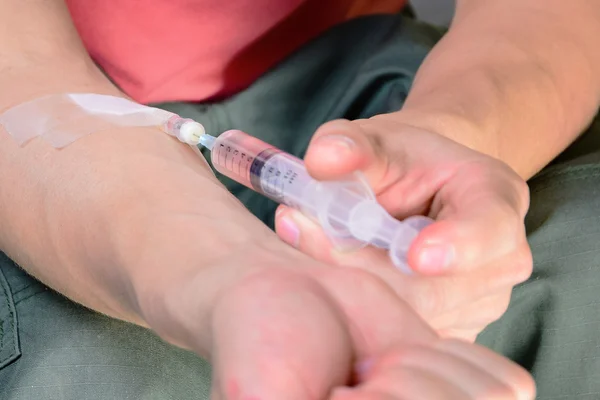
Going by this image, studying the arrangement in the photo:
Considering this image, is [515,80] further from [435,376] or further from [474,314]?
[435,376]

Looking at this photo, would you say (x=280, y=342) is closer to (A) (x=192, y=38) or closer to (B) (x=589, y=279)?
(B) (x=589, y=279)

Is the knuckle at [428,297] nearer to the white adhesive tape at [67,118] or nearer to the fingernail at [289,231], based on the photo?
the fingernail at [289,231]

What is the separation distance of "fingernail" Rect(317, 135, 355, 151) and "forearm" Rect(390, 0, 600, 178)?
14 centimetres

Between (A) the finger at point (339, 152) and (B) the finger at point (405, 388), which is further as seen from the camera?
(A) the finger at point (339, 152)

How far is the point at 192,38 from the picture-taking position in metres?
0.69

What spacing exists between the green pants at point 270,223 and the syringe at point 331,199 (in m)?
0.14

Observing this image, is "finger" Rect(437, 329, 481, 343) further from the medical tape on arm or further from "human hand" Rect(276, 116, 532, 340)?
the medical tape on arm

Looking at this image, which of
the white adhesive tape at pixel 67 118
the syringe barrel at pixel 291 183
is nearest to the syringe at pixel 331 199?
the syringe barrel at pixel 291 183

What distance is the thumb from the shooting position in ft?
1.26

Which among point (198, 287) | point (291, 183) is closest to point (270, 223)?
point (291, 183)

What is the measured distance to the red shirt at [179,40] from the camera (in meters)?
0.68

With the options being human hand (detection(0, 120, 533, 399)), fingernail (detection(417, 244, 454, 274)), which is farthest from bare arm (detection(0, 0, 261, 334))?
fingernail (detection(417, 244, 454, 274))

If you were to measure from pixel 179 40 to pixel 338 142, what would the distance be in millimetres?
367

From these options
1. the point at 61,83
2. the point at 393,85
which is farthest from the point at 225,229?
the point at 393,85
